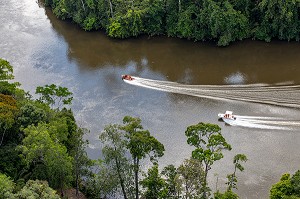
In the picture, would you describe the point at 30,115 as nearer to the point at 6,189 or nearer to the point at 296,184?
the point at 6,189

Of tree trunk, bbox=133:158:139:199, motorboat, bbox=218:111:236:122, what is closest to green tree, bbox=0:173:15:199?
tree trunk, bbox=133:158:139:199

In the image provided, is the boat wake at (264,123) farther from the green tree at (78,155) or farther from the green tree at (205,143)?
the green tree at (78,155)

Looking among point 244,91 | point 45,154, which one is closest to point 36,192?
point 45,154

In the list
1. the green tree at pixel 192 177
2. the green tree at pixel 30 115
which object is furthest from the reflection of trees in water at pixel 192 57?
the green tree at pixel 192 177

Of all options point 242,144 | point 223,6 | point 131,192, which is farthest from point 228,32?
point 131,192

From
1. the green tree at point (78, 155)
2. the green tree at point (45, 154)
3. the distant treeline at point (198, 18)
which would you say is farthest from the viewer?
the distant treeline at point (198, 18)

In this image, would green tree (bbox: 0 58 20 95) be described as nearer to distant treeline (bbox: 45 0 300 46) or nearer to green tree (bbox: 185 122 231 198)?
green tree (bbox: 185 122 231 198)

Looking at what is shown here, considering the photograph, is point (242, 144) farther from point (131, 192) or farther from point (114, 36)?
point (114, 36)
